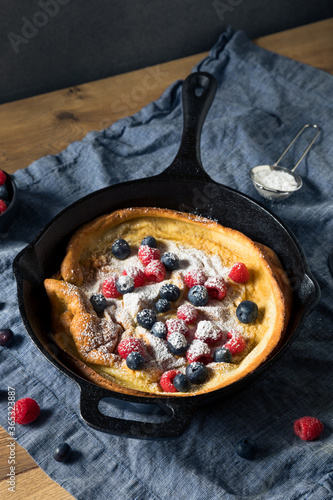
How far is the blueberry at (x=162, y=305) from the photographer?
2180mm

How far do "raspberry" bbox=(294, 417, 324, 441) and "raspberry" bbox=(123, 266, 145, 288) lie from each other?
84 centimetres

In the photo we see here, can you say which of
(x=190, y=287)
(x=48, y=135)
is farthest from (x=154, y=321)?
(x=48, y=135)

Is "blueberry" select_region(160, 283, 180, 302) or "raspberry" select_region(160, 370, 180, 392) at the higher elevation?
"blueberry" select_region(160, 283, 180, 302)

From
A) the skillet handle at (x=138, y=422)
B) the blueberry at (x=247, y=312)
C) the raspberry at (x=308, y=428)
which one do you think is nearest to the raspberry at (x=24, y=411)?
the skillet handle at (x=138, y=422)

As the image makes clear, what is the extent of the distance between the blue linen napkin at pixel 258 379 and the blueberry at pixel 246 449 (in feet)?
0.09

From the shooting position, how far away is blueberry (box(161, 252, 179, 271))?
2348 millimetres

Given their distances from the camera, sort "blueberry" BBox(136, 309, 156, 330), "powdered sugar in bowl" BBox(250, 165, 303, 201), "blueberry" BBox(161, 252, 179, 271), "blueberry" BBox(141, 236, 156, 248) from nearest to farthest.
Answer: "blueberry" BBox(136, 309, 156, 330) < "blueberry" BBox(161, 252, 179, 271) < "blueberry" BBox(141, 236, 156, 248) < "powdered sugar in bowl" BBox(250, 165, 303, 201)

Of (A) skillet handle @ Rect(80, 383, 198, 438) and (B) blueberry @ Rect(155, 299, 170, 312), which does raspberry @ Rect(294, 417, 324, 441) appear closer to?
(A) skillet handle @ Rect(80, 383, 198, 438)

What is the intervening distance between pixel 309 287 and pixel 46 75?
236 cm

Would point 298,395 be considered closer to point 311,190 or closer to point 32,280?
point 32,280

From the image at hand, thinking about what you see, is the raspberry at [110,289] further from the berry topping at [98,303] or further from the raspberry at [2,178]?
the raspberry at [2,178]

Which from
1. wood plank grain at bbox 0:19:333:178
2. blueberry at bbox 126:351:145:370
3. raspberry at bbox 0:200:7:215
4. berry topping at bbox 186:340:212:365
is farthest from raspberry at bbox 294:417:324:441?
wood plank grain at bbox 0:19:333:178

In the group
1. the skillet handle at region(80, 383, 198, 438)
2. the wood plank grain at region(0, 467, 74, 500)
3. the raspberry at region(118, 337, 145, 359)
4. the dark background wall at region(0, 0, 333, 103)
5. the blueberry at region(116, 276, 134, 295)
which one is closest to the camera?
the skillet handle at region(80, 383, 198, 438)

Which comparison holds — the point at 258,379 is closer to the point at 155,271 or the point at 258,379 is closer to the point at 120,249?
the point at 155,271
